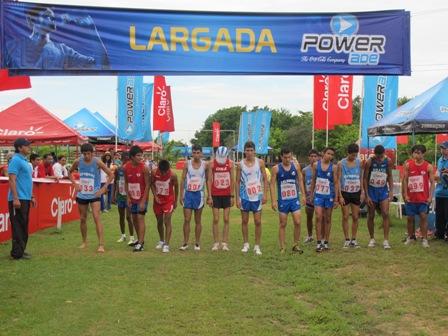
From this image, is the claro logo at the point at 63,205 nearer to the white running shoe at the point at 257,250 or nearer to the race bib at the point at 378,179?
the white running shoe at the point at 257,250

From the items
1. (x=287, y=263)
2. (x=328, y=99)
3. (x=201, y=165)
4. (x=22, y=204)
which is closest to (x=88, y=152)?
(x=22, y=204)

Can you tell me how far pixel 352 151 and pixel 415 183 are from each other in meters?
1.45

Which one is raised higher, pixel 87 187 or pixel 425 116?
pixel 425 116

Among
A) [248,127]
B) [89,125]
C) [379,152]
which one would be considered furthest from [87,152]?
A: [248,127]

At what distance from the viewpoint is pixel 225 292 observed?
6504 mm

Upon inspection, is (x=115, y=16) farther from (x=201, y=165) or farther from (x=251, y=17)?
(x=201, y=165)

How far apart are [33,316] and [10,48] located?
3.37m

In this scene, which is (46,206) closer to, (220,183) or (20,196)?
(20,196)

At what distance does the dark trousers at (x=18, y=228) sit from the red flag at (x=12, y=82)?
6.57ft

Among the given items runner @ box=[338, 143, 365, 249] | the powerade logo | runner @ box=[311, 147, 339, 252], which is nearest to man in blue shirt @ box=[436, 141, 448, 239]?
runner @ box=[338, 143, 365, 249]

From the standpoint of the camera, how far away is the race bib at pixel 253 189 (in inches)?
362

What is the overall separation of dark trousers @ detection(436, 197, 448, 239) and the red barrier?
325 inches

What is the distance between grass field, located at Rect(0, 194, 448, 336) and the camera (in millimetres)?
5215

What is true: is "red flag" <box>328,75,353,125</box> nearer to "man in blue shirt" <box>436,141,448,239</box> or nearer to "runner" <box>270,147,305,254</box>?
"man in blue shirt" <box>436,141,448,239</box>
